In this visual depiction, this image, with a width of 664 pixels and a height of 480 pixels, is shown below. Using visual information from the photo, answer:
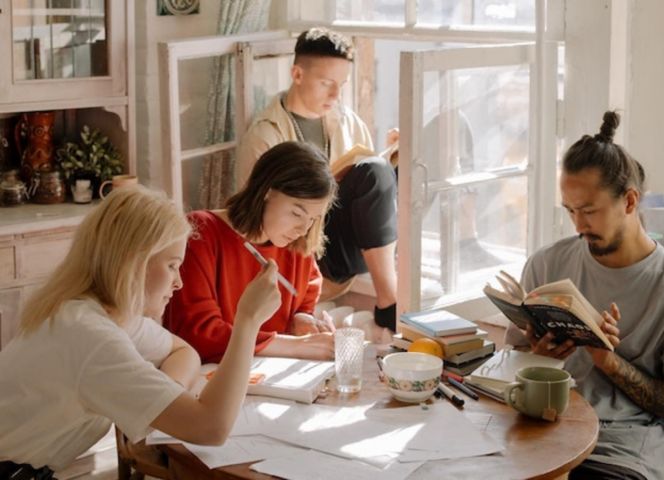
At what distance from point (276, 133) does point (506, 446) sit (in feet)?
6.81

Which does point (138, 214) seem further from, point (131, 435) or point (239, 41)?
point (239, 41)

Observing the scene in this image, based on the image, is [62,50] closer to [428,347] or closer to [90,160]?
[90,160]

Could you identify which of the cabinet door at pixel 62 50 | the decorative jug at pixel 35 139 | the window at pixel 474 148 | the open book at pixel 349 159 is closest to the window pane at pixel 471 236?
the window at pixel 474 148

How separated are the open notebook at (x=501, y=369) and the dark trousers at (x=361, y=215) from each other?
4.19 ft

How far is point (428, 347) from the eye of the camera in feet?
7.67

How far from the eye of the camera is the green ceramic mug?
203 cm

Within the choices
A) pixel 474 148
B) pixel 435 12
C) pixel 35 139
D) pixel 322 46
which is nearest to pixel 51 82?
pixel 35 139

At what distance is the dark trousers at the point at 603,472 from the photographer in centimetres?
221

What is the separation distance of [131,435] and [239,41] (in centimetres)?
230

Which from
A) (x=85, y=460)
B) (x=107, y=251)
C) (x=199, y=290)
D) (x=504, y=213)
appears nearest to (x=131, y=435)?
(x=107, y=251)

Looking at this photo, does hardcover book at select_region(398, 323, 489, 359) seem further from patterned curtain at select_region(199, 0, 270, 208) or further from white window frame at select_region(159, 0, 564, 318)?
patterned curtain at select_region(199, 0, 270, 208)

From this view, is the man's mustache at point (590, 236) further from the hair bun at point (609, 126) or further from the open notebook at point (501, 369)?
the open notebook at point (501, 369)

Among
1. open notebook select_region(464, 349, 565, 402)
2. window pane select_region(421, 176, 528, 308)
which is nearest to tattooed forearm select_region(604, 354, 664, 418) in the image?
open notebook select_region(464, 349, 565, 402)

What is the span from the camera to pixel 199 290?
251 cm
